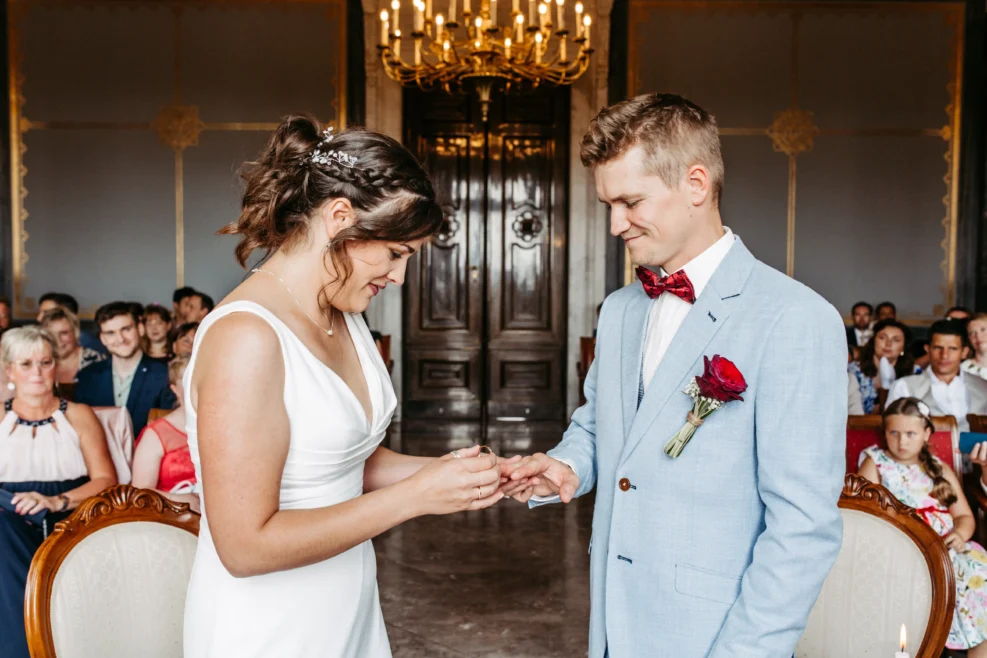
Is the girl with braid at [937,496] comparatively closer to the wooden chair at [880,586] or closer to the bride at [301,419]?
the wooden chair at [880,586]

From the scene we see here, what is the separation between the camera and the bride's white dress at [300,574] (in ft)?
→ 5.51

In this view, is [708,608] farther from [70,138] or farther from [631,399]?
[70,138]

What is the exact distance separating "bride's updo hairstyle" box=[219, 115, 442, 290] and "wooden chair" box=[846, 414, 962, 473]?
3179mm

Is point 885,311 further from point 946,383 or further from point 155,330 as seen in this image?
point 155,330

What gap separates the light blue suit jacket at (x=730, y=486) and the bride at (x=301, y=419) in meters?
0.30

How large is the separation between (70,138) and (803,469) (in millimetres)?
9545

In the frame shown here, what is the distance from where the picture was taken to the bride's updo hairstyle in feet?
5.63

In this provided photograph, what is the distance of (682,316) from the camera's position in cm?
194

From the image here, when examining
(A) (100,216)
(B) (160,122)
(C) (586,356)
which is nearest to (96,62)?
(B) (160,122)

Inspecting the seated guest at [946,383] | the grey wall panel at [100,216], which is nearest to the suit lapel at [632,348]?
the seated guest at [946,383]

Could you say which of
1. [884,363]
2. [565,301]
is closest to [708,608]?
[884,363]

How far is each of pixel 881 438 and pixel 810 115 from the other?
6164mm

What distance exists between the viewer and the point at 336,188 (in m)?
1.71

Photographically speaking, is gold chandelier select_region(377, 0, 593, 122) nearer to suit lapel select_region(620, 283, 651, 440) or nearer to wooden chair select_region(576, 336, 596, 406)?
wooden chair select_region(576, 336, 596, 406)
